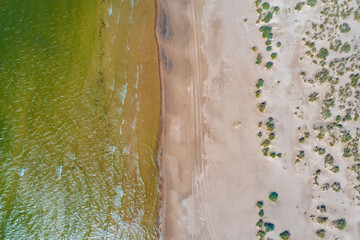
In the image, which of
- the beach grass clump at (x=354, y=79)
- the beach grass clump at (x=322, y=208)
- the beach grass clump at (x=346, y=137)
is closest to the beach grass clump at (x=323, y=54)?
the beach grass clump at (x=354, y=79)

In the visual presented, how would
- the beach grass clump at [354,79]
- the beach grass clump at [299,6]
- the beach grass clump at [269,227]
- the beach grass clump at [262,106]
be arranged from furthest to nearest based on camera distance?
the beach grass clump at [299,6]
the beach grass clump at [354,79]
the beach grass clump at [262,106]
the beach grass clump at [269,227]

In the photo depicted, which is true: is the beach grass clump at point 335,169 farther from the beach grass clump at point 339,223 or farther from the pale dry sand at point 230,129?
the beach grass clump at point 339,223

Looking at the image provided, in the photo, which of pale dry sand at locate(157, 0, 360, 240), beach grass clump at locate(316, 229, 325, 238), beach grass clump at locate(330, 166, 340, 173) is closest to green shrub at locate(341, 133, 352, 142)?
pale dry sand at locate(157, 0, 360, 240)

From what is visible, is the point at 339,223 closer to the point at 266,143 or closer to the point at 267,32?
the point at 266,143

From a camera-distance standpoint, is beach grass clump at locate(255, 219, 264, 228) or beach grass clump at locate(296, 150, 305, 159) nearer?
beach grass clump at locate(255, 219, 264, 228)

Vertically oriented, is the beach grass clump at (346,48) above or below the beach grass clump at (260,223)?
above

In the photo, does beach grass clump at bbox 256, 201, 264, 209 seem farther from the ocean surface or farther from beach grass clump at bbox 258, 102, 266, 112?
the ocean surface
